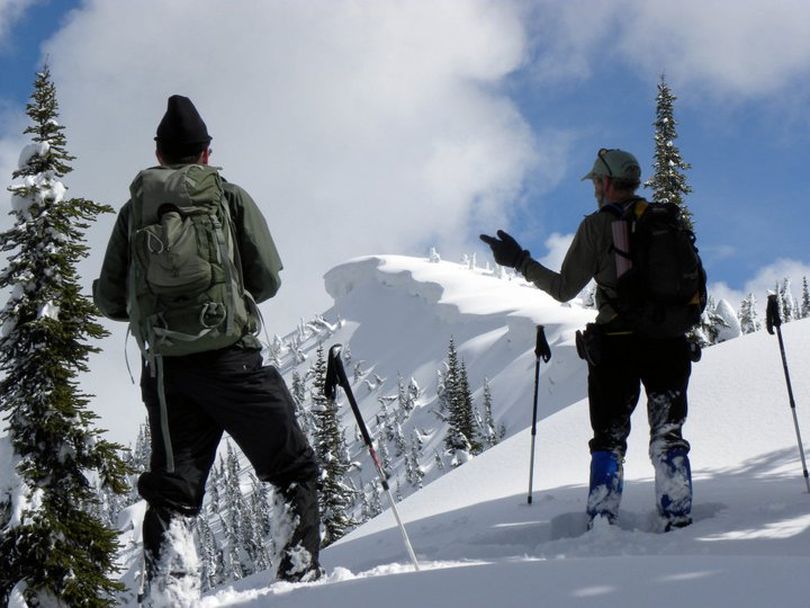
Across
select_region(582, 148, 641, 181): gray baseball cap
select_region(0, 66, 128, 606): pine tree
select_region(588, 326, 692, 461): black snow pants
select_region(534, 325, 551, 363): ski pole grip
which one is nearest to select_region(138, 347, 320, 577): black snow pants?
select_region(588, 326, 692, 461): black snow pants

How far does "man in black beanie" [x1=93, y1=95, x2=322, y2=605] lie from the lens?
3572mm

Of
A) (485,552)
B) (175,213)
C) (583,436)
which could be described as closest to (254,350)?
(175,213)

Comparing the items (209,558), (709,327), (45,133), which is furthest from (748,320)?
(45,133)

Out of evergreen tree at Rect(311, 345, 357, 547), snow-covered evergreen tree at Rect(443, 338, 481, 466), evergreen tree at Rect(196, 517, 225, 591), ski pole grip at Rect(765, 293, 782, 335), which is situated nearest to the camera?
ski pole grip at Rect(765, 293, 782, 335)

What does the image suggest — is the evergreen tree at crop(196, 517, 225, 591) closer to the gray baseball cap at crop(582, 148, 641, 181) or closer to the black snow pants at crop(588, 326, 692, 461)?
the black snow pants at crop(588, 326, 692, 461)

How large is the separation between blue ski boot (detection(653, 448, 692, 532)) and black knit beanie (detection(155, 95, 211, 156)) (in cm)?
379

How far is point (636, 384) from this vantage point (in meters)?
5.25

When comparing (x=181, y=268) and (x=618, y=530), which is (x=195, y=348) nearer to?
(x=181, y=268)

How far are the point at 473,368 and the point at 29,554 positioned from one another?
576 ft

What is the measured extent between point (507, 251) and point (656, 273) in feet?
3.55

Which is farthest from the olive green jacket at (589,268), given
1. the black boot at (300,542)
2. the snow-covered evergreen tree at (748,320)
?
the snow-covered evergreen tree at (748,320)

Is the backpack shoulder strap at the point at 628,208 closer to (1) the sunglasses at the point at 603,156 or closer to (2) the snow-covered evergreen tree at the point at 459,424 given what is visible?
(1) the sunglasses at the point at 603,156

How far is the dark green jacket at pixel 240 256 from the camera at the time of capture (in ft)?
12.6

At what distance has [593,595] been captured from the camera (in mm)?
2342
